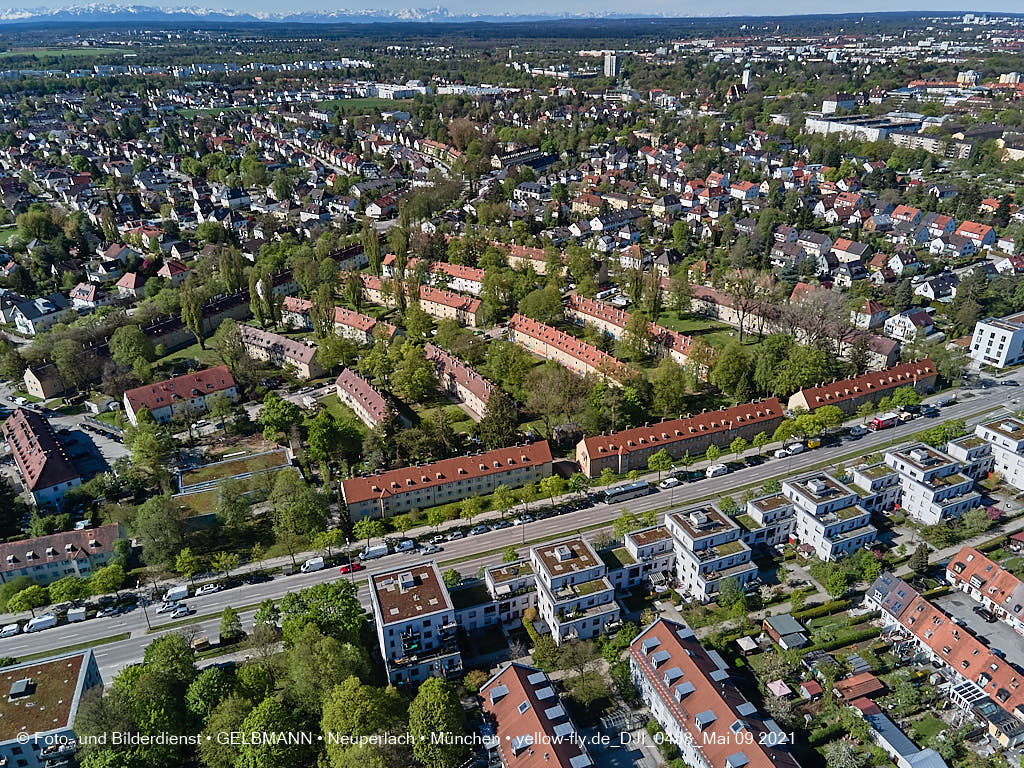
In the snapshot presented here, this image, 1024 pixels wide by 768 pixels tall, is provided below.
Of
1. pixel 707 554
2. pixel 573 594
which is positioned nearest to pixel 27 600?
pixel 573 594

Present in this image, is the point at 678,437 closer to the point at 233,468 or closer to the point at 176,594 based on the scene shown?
the point at 233,468

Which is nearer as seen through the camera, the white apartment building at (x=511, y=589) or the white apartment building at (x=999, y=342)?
the white apartment building at (x=511, y=589)

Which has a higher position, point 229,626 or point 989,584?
point 989,584

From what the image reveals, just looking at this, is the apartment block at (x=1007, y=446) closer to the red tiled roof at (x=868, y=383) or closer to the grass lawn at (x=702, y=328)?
the red tiled roof at (x=868, y=383)

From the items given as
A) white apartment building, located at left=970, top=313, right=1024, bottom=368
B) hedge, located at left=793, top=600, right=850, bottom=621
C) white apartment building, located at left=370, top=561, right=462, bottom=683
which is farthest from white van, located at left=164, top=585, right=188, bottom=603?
white apartment building, located at left=970, top=313, right=1024, bottom=368

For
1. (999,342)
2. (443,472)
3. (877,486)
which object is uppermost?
(999,342)

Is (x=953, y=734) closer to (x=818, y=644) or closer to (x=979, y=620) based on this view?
(x=818, y=644)

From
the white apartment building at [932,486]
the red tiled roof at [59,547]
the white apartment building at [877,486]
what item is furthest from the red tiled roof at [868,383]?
the red tiled roof at [59,547]
